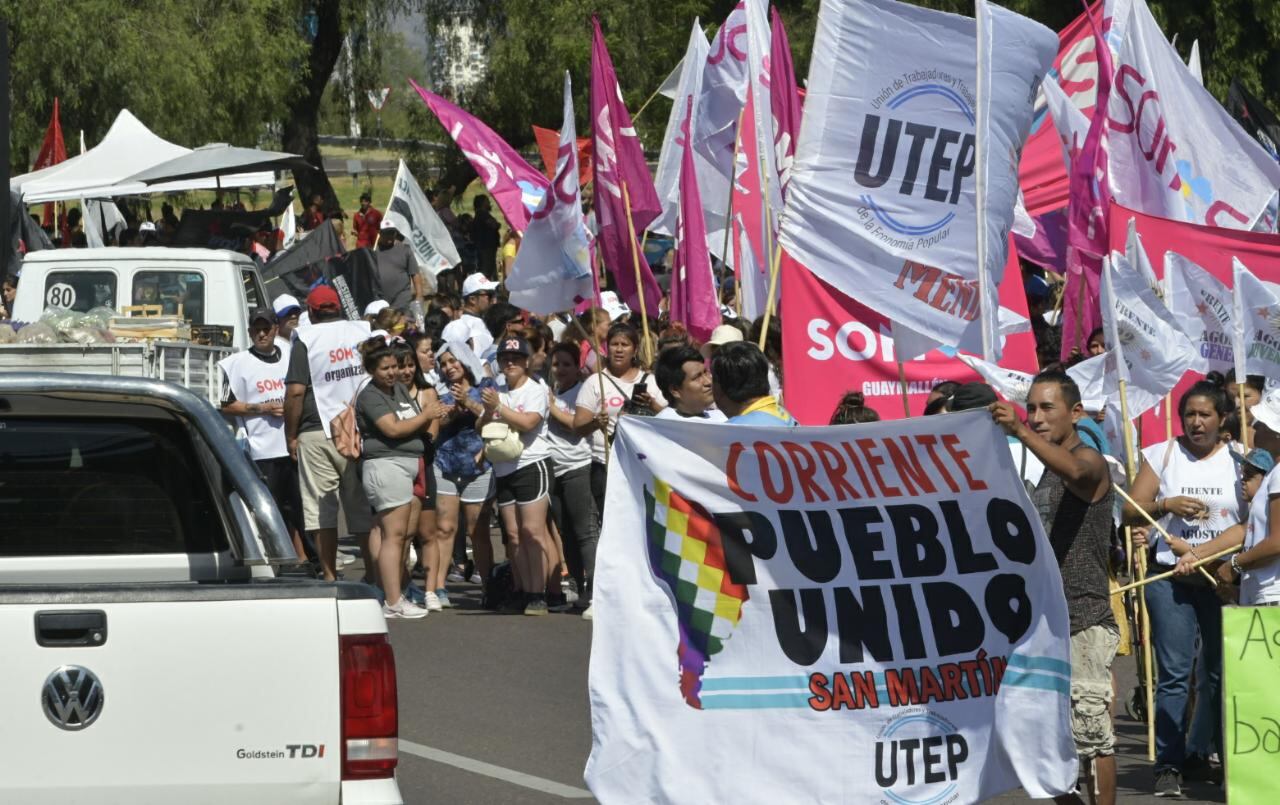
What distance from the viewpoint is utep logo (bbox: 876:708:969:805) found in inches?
245

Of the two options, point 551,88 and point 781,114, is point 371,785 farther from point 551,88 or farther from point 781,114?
point 551,88

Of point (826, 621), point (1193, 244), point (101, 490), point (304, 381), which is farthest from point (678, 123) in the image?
point (101, 490)

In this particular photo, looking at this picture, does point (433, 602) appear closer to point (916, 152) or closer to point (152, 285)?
point (152, 285)

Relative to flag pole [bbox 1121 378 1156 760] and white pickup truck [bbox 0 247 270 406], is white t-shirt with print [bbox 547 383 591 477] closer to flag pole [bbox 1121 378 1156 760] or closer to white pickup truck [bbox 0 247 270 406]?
white pickup truck [bbox 0 247 270 406]

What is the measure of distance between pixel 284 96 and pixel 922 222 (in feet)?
83.4

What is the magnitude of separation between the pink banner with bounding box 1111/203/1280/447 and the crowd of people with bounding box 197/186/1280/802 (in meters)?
0.61

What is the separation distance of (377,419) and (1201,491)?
Result: 5224mm

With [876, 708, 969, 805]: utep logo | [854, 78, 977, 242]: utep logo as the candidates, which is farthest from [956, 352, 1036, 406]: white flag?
[854, 78, 977, 242]: utep logo

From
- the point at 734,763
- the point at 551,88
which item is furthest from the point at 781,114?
the point at 551,88

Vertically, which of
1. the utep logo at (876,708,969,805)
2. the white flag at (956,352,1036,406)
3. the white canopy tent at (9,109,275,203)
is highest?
the white canopy tent at (9,109,275,203)

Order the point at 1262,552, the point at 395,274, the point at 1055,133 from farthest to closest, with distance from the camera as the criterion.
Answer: the point at 395,274
the point at 1055,133
the point at 1262,552

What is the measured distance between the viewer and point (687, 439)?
6.39 m

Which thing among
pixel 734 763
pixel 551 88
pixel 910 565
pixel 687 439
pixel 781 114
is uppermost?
pixel 551 88

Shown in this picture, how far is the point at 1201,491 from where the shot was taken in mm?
8398
